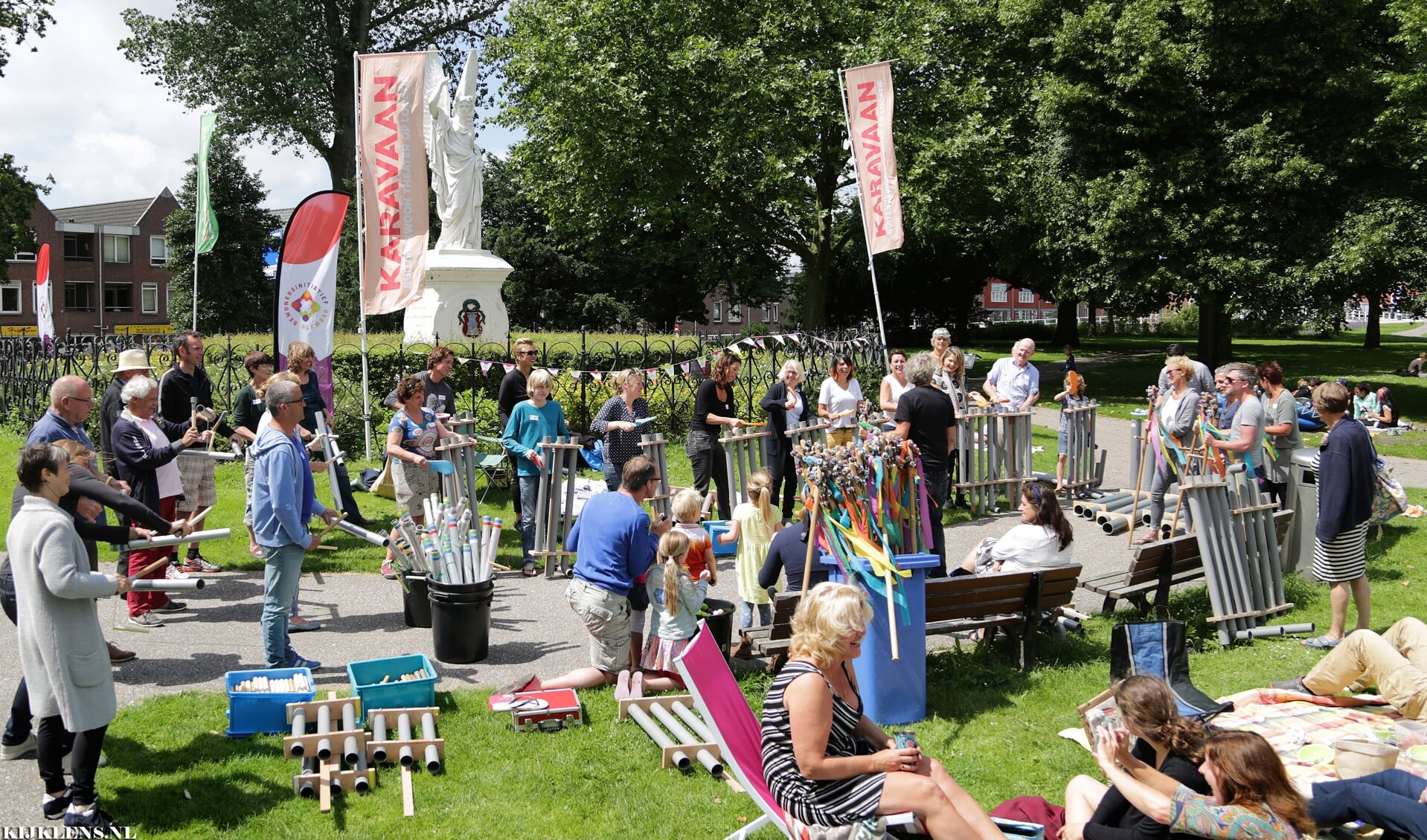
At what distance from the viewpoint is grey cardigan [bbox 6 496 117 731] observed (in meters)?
Answer: 4.34

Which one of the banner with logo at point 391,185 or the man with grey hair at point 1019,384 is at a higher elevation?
the banner with logo at point 391,185

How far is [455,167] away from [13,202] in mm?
16351

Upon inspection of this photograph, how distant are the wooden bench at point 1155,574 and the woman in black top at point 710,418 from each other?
366cm

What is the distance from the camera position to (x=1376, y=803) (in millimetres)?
4219

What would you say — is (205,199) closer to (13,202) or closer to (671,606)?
(671,606)

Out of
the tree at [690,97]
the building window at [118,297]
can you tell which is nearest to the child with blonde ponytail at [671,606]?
the tree at [690,97]

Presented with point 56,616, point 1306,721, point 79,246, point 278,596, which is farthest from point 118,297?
point 1306,721

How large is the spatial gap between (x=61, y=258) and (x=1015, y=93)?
52567 millimetres

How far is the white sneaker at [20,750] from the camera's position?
5062 millimetres

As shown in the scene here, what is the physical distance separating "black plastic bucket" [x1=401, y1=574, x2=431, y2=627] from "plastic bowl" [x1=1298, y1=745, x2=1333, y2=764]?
5218mm

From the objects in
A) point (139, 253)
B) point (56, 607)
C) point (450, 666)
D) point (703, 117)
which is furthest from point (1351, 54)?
point (139, 253)

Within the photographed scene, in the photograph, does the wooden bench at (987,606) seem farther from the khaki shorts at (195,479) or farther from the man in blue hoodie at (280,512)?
the khaki shorts at (195,479)

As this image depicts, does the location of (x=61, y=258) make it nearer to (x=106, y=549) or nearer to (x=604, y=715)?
(x=106, y=549)

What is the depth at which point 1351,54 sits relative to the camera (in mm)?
23219
